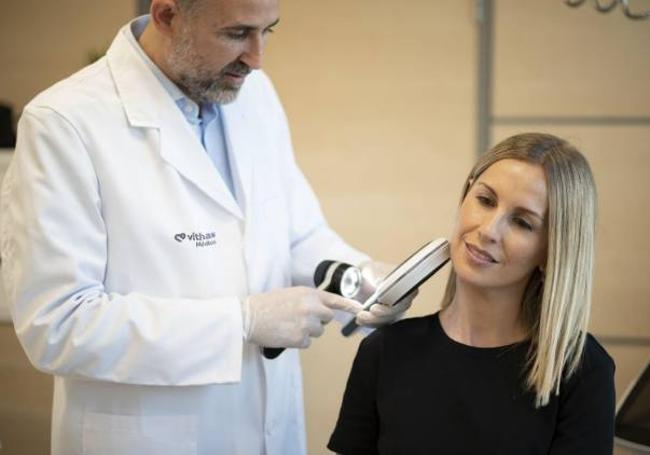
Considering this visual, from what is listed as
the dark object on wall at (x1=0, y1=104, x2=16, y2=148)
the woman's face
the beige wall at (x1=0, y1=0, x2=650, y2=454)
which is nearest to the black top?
the woman's face

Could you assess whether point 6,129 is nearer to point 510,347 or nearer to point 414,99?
point 414,99

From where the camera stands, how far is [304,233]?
1823mm

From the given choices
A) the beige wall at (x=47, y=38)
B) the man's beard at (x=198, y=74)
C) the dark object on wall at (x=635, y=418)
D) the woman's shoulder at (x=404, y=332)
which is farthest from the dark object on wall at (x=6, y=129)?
the dark object on wall at (x=635, y=418)

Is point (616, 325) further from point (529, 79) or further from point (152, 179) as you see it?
point (152, 179)

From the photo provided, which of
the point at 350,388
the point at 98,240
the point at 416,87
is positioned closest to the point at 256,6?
the point at 98,240

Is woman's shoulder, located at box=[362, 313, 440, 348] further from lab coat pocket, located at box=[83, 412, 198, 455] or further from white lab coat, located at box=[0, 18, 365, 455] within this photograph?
lab coat pocket, located at box=[83, 412, 198, 455]

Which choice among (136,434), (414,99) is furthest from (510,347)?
(414,99)

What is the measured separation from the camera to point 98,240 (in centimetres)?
141

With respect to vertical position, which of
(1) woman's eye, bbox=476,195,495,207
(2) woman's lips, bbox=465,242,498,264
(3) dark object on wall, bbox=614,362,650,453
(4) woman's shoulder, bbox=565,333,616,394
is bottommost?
(3) dark object on wall, bbox=614,362,650,453

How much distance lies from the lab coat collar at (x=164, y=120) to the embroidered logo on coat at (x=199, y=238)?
2.8 inches

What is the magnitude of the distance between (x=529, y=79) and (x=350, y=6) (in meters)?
0.63

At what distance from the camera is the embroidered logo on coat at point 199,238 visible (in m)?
1.48

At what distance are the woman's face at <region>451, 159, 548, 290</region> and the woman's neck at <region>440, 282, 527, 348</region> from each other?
0.11ft

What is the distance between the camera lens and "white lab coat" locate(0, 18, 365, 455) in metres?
1.37
